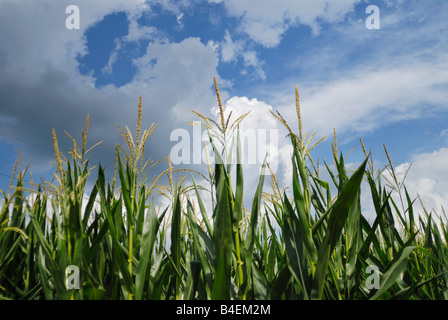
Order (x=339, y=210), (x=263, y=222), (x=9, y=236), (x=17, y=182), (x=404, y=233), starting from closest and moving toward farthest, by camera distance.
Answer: (x=339, y=210) < (x=9, y=236) < (x=17, y=182) < (x=404, y=233) < (x=263, y=222)

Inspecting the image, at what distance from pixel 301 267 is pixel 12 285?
1.62 m

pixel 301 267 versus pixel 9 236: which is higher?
pixel 9 236

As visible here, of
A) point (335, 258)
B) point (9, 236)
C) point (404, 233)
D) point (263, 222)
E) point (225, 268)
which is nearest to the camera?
point (225, 268)

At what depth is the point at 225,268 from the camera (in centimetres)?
141

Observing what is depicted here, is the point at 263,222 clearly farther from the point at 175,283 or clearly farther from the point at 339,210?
the point at 339,210

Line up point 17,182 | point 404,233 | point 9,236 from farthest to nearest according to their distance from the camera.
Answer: point 404,233 → point 17,182 → point 9,236

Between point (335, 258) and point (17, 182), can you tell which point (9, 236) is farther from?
point (335, 258)

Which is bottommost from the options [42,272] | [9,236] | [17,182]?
[42,272]

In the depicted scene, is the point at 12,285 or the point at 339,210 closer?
the point at 339,210

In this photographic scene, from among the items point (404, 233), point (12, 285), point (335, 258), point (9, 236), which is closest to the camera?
point (335, 258)

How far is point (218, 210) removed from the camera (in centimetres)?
152

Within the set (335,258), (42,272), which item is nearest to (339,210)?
(335,258)

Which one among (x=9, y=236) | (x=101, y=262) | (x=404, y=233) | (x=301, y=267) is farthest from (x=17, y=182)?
(x=404, y=233)
